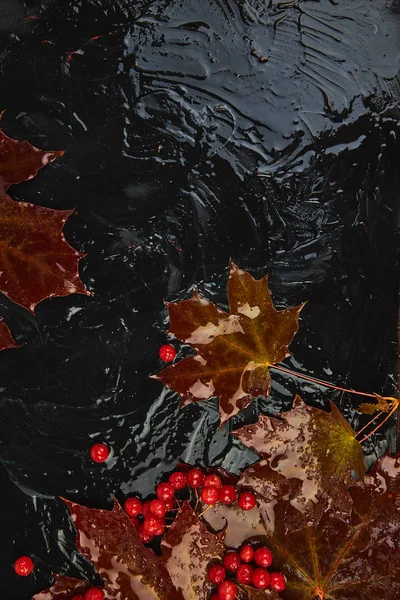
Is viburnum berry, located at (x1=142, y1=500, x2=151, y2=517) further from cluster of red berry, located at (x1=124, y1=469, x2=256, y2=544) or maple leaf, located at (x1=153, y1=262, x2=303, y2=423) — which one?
maple leaf, located at (x1=153, y1=262, x2=303, y2=423)

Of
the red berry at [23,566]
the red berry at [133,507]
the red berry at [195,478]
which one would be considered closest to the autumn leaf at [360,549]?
the red berry at [195,478]

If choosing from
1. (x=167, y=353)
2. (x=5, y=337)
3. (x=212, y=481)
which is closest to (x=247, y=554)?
(x=212, y=481)

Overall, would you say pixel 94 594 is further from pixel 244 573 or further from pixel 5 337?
pixel 5 337

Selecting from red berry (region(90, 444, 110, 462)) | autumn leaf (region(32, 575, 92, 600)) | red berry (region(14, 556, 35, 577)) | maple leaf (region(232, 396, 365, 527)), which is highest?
maple leaf (region(232, 396, 365, 527))

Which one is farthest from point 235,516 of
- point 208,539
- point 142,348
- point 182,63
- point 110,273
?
point 182,63

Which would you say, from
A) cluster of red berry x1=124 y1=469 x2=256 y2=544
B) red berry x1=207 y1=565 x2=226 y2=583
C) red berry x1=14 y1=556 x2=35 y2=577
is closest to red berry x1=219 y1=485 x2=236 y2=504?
cluster of red berry x1=124 y1=469 x2=256 y2=544
